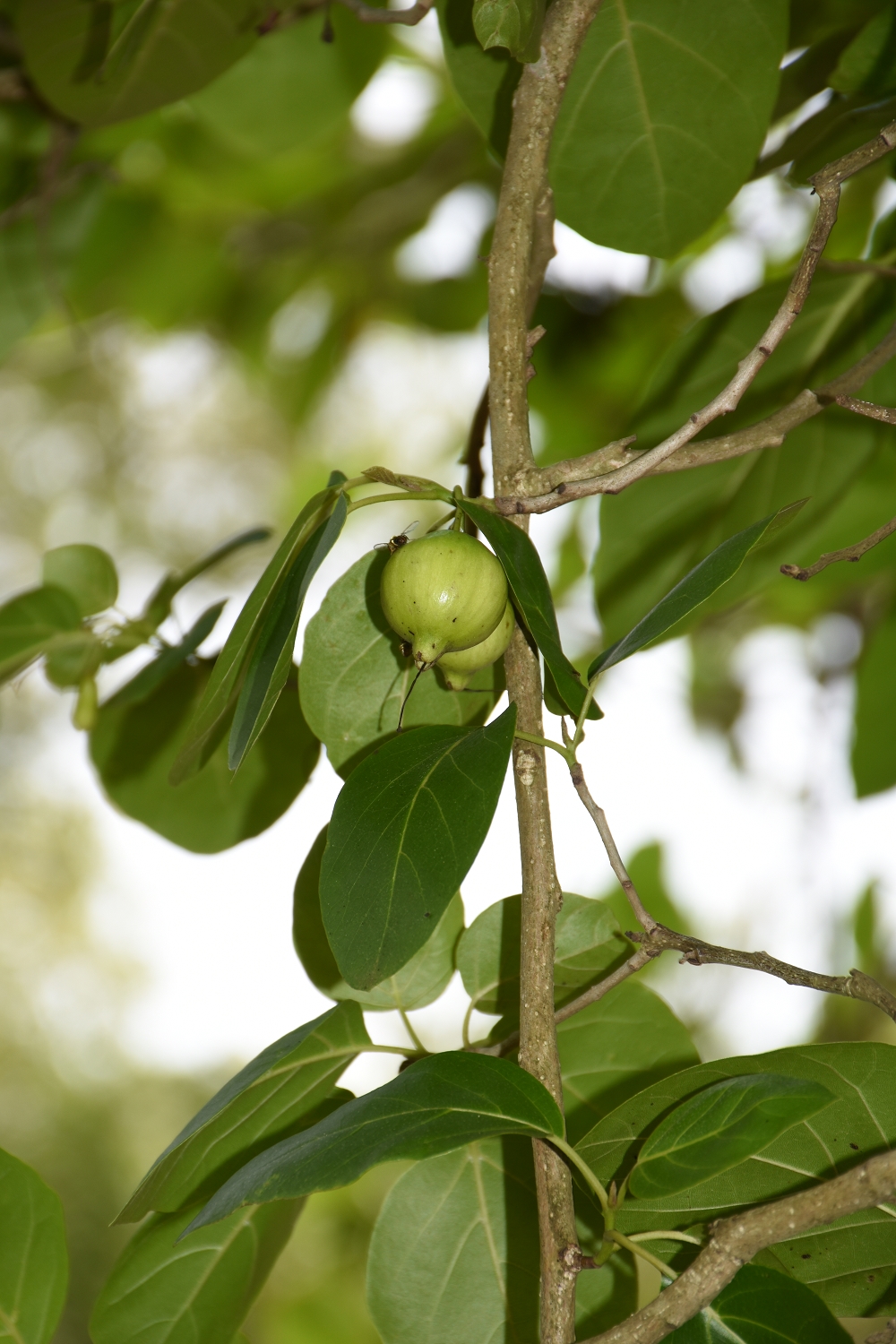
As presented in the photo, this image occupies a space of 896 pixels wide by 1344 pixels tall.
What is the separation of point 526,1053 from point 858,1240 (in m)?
0.11

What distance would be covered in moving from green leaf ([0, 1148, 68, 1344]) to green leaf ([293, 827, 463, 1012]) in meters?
0.11

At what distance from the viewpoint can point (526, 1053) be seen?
10.5 inches

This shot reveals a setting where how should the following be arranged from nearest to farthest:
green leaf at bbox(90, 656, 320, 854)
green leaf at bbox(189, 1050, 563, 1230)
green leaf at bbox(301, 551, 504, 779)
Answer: green leaf at bbox(189, 1050, 563, 1230) → green leaf at bbox(301, 551, 504, 779) → green leaf at bbox(90, 656, 320, 854)

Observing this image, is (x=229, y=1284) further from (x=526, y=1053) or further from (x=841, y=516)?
(x=841, y=516)

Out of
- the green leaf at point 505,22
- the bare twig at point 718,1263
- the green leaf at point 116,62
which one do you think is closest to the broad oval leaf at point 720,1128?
the bare twig at point 718,1263

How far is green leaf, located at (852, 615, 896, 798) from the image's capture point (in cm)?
75

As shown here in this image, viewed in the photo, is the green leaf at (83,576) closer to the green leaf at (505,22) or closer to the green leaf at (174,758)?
the green leaf at (174,758)

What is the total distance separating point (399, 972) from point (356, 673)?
0.10 m

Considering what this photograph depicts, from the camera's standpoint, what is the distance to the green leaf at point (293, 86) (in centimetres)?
70

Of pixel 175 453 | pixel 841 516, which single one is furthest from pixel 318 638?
pixel 175 453

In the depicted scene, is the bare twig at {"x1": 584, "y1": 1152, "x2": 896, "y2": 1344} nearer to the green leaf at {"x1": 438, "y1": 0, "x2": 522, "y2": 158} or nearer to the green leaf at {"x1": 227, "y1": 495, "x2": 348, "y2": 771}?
the green leaf at {"x1": 227, "y1": 495, "x2": 348, "y2": 771}

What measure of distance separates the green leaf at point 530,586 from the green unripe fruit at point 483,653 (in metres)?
0.02

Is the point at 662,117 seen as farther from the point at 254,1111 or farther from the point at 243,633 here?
the point at 254,1111

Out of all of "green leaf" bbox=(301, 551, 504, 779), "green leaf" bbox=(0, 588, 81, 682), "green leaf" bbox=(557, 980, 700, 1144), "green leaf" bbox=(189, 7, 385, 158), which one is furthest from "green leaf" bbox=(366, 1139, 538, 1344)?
"green leaf" bbox=(189, 7, 385, 158)
